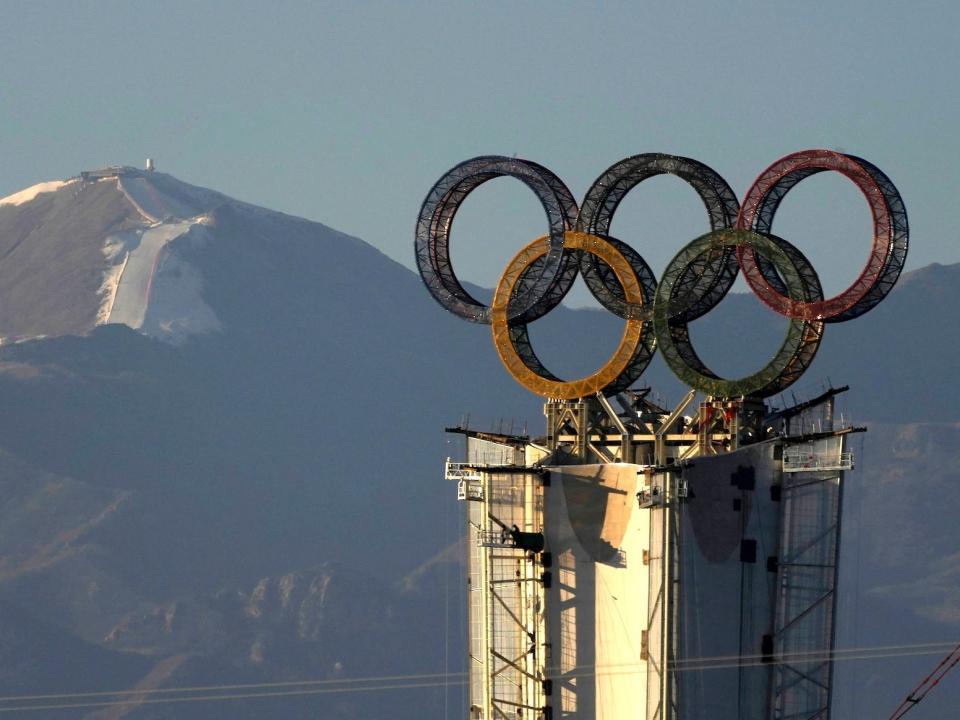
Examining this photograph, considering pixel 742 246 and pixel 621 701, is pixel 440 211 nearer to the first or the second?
pixel 742 246

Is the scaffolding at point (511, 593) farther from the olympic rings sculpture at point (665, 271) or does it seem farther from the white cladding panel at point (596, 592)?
the olympic rings sculpture at point (665, 271)

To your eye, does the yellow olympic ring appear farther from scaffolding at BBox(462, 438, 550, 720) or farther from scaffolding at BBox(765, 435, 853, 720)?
scaffolding at BBox(765, 435, 853, 720)

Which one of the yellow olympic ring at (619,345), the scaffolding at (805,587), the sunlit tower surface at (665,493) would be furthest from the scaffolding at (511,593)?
the scaffolding at (805,587)

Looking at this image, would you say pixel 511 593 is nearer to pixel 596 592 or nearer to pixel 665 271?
pixel 596 592

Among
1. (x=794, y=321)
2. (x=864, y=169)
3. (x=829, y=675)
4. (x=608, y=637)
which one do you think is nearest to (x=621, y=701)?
(x=608, y=637)

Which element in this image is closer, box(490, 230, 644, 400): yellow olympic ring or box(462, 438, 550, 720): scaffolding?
box(462, 438, 550, 720): scaffolding

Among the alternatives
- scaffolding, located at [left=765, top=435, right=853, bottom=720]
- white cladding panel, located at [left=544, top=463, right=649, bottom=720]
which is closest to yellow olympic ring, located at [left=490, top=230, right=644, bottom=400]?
white cladding panel, located at [left=544, top=463, right=649, bottom=720]
